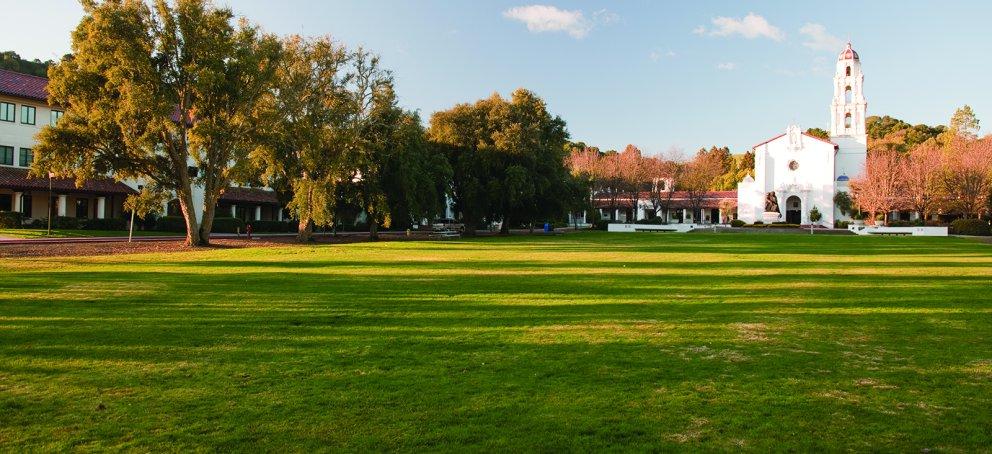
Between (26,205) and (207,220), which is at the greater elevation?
(26,205)

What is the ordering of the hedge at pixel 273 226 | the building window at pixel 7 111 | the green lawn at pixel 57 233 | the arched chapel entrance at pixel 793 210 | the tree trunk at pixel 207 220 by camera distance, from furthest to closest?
the arched chapel entrance at pixel 793 210 < the hedge at pixel 273 226 < the building window at pixel 7 111 < the green lawn at pixel 57 233 < the tree trunk at pixel 207 220

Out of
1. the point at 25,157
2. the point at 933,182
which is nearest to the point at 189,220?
the point at 25,157

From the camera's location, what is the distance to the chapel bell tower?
80250mm

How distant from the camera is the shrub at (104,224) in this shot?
42.1m

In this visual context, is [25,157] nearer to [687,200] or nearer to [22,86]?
[22,86]

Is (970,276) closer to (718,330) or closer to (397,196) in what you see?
(718,330)

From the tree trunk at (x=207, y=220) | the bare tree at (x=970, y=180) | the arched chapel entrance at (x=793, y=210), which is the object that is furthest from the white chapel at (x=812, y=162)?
the tree trunk at (x=207, y=220)

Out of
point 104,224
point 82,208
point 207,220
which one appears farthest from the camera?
point 82,208

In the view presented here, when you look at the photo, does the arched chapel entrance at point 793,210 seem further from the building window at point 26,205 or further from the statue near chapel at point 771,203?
the building window at point 26,205

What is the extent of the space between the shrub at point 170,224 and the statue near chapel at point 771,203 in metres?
62.9

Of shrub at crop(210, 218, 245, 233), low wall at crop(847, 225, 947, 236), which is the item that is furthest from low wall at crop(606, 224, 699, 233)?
shrub at crop(210, 218, 245, 233)

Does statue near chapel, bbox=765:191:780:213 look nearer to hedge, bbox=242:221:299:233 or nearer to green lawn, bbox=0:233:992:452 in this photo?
hedge, bbox=242:221:299:233

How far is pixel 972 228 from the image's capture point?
176 feet

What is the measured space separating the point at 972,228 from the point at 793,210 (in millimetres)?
27624
